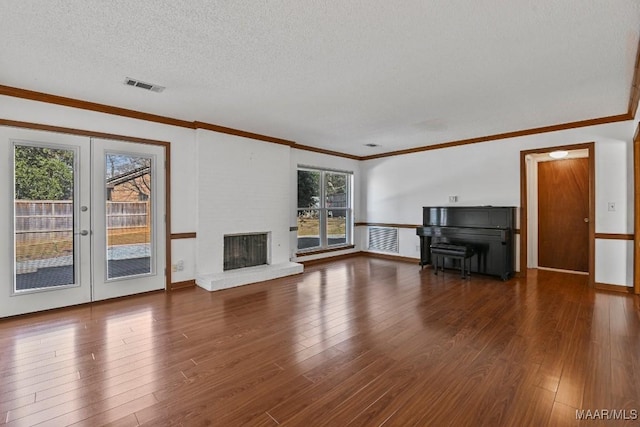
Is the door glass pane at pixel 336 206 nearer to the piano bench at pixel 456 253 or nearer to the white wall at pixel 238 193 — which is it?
the white wall at pixel 238 193

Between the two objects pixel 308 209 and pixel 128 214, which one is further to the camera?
pixel 308 209

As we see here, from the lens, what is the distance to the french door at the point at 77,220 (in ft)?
10.9

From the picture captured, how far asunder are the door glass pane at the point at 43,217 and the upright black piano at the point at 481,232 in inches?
211

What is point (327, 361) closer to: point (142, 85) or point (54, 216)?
point (142, 85)

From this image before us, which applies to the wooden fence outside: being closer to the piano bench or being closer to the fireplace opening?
the fireplace opening

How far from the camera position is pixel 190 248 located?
15.4 ft

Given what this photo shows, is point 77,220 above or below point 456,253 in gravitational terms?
above

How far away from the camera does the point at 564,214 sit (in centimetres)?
568

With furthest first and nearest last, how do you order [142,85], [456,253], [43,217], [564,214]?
[564,214] → [456,253] → [43,217] → [142,85]

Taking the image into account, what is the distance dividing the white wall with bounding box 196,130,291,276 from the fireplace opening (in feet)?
0.45

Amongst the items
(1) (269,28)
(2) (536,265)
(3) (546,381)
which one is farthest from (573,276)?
(1) (269,28)

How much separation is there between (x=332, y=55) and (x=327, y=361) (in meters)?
2.48

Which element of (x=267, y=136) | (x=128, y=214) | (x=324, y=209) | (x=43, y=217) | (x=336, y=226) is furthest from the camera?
(x=336, y=226)

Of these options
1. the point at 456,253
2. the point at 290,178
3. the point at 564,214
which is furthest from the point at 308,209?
the point at 564,214
